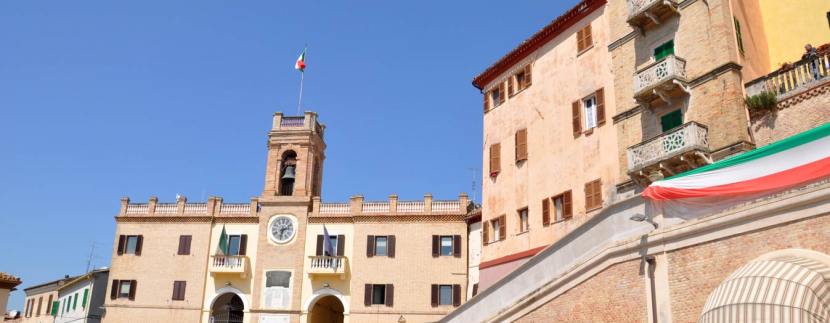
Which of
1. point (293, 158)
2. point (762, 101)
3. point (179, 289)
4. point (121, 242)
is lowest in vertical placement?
point (179, 289)

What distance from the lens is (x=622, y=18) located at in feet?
88.8

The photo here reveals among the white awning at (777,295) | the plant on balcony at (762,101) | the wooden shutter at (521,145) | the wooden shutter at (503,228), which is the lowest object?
the white awning at (777,295)

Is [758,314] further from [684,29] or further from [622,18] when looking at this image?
[622,18]

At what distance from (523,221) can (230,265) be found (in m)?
22.7

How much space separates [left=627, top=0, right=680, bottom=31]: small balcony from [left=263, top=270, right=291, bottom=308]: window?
2828cm

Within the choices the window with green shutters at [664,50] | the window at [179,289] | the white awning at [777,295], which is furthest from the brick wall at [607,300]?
the window at [179,289]

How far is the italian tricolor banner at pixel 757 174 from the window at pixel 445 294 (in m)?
25.9

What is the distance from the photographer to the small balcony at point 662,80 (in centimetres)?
2327

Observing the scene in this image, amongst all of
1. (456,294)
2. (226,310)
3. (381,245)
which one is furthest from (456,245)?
(226,310)

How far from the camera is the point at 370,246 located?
44844 mm

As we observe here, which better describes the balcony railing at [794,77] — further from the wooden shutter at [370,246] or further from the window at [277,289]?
the window at [277,289]

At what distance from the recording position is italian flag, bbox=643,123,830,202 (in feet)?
48.1

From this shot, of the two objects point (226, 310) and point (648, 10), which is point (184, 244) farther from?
point (648, 10)

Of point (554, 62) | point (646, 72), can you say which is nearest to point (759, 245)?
point (646, 72)
